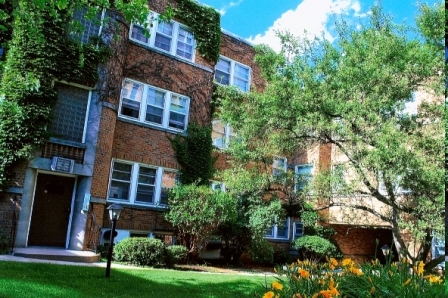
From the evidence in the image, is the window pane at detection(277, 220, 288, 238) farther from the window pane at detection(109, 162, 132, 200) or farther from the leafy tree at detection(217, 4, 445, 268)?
the window pane at detection(109, 162, 132, 200)

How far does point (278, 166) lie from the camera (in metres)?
11.4

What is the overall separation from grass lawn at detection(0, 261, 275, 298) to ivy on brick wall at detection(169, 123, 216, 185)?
4587 millimetres

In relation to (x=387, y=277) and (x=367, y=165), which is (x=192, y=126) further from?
(x=387, y=277)

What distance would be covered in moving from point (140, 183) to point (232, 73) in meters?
5.49

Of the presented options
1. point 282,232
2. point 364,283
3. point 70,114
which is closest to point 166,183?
point 70,114

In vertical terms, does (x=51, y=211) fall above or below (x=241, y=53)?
below

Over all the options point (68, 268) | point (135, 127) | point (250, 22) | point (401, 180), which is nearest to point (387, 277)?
point (250, 22)

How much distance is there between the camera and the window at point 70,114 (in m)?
9.12

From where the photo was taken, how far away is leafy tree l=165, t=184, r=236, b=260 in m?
9.90

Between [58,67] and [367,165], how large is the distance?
7267mm

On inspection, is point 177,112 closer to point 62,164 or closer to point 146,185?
point 146,185

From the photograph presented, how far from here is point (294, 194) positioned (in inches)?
416

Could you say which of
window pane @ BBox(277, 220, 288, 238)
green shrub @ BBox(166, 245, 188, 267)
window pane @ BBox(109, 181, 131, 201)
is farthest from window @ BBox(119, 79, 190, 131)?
window pane @ BBox(277, 220, 288, 238)

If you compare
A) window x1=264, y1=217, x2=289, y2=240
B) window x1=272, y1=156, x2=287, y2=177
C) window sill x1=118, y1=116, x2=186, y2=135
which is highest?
window sill x1=118, y1=116, x2=186, y2=135
